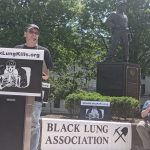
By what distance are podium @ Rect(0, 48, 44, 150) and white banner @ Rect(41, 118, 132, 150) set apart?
10.8ft

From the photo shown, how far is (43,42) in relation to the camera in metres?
35.8

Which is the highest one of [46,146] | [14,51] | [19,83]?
[14,51]

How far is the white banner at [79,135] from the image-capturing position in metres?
8.98

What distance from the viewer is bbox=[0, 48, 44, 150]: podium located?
5562mm

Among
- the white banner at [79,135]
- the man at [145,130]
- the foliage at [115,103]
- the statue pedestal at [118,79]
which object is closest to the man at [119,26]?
the statue pedestal at [118,79]

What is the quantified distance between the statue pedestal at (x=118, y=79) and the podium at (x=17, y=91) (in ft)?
28.6

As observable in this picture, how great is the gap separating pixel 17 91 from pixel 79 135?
12.3 feet

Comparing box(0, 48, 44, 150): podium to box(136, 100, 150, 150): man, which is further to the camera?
box(136, 100, 150, 150): man

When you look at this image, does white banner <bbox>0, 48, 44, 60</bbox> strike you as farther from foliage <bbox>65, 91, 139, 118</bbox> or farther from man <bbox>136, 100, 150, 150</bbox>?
foliage <bbox>65, 91, 139, 118</bbox>

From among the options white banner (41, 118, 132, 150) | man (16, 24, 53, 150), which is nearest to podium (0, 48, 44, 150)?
man (16, 24, 53, 150)

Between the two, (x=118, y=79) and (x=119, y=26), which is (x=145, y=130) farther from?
(x=119, y=26)

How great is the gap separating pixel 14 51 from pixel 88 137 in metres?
3.89

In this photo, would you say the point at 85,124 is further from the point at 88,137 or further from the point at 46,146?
the point at 46,146

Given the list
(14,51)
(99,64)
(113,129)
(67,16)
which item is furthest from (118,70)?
(67,16)
